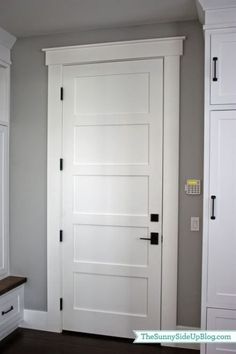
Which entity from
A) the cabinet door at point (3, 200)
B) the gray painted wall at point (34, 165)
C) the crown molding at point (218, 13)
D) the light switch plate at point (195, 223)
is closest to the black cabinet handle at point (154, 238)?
the gray painted wall at point (34, 165)

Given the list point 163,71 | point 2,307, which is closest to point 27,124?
point 163,71

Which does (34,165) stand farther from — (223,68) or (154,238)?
(223,68)

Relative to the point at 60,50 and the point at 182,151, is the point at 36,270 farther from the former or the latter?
the point at 60,50

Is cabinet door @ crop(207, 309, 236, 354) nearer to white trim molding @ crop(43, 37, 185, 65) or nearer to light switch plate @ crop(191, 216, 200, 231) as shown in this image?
light switch plate @ crop(191, 216, 200, 231)

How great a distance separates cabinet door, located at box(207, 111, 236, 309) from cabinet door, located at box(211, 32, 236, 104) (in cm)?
12

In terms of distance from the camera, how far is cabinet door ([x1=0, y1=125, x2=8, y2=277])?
3061 millimetres

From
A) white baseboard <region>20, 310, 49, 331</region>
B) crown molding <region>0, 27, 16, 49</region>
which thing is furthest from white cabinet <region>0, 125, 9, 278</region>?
crown molding <region>0, 27, 16, 49</region>

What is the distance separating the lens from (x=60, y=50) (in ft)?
9.68

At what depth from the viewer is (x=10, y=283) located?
9.70 ft

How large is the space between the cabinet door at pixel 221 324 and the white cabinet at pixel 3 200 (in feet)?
6.19

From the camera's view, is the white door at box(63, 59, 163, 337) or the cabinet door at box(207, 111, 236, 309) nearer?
the cabinet door at box(207, 111, 236, 309)

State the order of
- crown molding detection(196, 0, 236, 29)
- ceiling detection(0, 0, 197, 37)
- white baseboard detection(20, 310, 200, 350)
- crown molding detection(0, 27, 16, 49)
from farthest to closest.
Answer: white baseboard detection(20, 310, 200, 350) < crown molding detection(0, 27, 16, 49) < ceiling detection(0, 0, 197, 37) < crown molding detection(196, 0, 236, 29)

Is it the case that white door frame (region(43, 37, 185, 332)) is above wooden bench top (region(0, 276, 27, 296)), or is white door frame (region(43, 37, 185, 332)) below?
above

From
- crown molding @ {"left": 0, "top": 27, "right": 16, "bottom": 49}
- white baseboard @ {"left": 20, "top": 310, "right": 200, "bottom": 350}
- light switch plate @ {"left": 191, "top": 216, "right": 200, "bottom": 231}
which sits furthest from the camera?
white baseboard @ {"left": 20, "top": 310, "right": 200, "bottom": 350}
